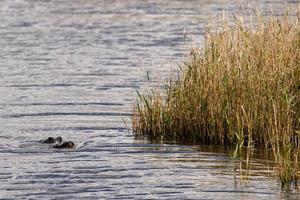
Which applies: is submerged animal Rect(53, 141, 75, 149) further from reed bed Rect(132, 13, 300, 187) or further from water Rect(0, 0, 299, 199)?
reed bed Rect(132, 13, 300, 187)

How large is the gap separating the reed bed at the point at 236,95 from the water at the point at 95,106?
15.8 inches

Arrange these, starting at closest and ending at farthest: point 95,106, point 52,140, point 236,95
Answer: point 236,95 → point 52,140 → point 95,106

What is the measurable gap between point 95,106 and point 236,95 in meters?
4.73

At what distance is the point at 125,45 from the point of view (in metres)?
26.2

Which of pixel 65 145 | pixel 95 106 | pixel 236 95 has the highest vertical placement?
pixel 236 95

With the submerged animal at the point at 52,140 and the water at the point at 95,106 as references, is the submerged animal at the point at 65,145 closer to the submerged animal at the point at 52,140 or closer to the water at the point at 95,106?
the water at the point at 95,106

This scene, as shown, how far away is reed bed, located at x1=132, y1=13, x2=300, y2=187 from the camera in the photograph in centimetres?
1341

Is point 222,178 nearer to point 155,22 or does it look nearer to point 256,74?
point 256,74

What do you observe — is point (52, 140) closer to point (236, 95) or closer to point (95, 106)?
point (236, 95)

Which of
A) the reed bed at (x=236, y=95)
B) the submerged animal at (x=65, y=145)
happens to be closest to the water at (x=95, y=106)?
the submerged animal at (x=65, y=145)

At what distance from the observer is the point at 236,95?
45.2ft

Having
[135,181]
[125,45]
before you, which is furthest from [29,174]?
[125,45]

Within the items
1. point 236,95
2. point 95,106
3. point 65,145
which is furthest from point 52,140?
point 95,106

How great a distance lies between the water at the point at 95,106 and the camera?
11641mm
